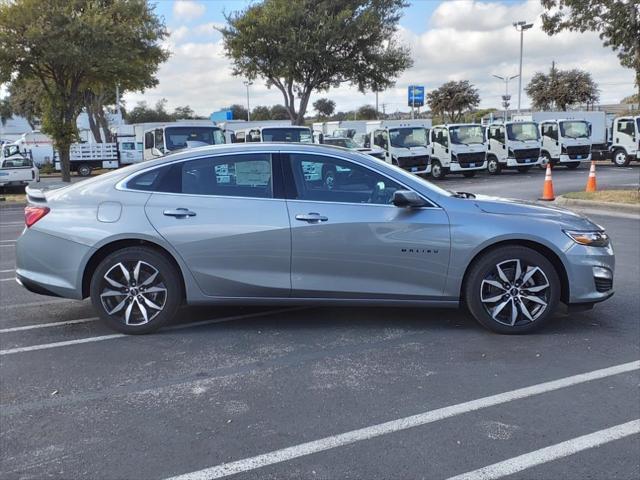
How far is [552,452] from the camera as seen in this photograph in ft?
10.2

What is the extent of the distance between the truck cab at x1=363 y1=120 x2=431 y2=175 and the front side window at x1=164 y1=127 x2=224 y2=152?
342 inches

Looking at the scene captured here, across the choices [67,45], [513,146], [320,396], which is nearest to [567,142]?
[513,146]

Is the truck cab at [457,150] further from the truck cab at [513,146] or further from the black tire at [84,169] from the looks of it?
the black tire at [84,169]

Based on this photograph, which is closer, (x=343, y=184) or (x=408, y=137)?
(x=343, y=184)

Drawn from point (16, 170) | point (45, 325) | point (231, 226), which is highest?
point (16, 170)

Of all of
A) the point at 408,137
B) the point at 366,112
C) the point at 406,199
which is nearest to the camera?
the point at 406,199

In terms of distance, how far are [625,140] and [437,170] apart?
8.90 metres

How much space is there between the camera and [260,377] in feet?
13.5

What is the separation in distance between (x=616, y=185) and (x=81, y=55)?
660 inches

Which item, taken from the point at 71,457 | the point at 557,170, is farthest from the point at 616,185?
the point at 71,457

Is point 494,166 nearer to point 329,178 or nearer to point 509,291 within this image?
point 509,291

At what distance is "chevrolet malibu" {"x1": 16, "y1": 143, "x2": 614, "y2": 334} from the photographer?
4816 mm

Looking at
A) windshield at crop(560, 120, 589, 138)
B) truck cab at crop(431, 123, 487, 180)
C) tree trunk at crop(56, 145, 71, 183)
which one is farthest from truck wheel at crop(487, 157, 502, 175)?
tree trunk at crop(56, 145, 71, 183)

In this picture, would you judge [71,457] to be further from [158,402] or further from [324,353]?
[324,353]
